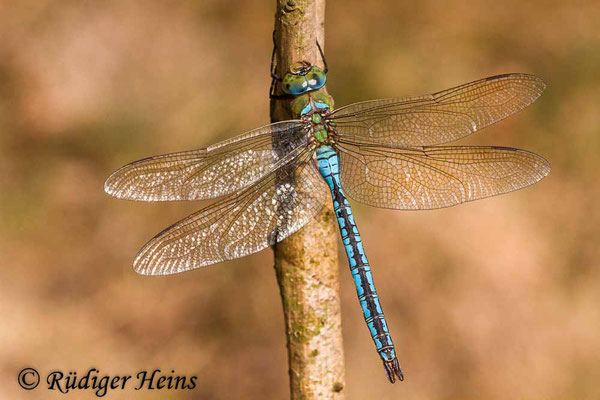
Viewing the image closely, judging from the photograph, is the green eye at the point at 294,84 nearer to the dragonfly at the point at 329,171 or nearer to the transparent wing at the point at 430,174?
the dragonfly at the point at 329,171

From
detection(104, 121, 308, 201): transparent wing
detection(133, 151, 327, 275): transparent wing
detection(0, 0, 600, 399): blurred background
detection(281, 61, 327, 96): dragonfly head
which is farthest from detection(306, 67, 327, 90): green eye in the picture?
detection(0, 0, 600, 399): blurred background

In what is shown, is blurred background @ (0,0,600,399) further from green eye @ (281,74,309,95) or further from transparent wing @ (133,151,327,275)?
green eye @ (281,74,309,95)

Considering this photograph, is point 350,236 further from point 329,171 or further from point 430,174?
point 430,174

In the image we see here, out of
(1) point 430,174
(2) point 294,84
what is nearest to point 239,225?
(2) point 294,84

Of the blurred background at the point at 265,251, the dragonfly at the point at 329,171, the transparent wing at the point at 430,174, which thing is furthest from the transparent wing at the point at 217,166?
the blurred background at the point at 265,251

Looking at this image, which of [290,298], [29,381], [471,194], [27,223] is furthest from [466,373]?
[27,223]
